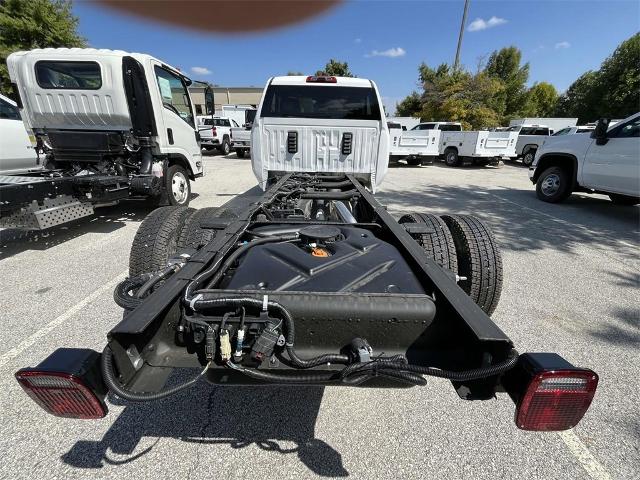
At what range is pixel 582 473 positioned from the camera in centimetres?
155

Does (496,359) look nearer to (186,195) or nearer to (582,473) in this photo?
(582,473)

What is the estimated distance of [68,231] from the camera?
5.01 meters

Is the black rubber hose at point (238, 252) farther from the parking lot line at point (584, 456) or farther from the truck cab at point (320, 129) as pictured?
the truck cab at point (320, 129)

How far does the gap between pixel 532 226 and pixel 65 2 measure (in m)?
28.2

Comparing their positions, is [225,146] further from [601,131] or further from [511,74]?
[511,74]

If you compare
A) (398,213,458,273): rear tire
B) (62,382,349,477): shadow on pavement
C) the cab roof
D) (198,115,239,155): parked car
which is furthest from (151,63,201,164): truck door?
(198,115,239,155): parked car

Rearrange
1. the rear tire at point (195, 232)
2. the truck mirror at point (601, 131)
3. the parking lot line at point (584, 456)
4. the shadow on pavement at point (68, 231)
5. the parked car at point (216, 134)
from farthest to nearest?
the parked car at point (216, 134) → the truck mirror at point (601, 131) → the shadow on pavement at point (68, 231) → the rear tire at point (195, 232) → the parking lot line at point (584, 456)

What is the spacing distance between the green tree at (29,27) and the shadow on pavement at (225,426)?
24173 mm

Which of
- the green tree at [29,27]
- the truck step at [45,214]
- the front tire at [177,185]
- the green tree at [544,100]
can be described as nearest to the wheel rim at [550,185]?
the front tire at [177,185]

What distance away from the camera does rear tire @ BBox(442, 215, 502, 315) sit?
2.33m

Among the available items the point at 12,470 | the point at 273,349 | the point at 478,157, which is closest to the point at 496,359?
the point at 273,349

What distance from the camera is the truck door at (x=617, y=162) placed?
565cm

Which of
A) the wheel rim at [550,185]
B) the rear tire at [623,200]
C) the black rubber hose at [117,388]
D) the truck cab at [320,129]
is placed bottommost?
the rear tire at [623,200]

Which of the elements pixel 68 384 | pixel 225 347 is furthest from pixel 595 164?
pixel 68 384
